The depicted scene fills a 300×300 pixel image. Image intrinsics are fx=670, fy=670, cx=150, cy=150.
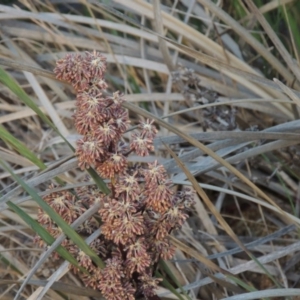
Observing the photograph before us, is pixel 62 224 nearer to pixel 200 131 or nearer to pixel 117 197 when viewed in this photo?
pixel 117 197

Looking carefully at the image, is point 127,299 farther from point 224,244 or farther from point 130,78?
point 130,78

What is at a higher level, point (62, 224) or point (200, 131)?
point (62, 224)

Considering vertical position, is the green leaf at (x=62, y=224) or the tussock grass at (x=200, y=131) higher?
the green leaf at (x=62, y=224)

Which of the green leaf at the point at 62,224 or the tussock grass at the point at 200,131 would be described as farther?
the tussock grass at the point at 200,131

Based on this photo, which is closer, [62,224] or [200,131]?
[62,224]

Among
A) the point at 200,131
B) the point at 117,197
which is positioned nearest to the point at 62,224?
the point at 117,197

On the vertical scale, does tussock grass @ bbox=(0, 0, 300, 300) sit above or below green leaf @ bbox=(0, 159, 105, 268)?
below
